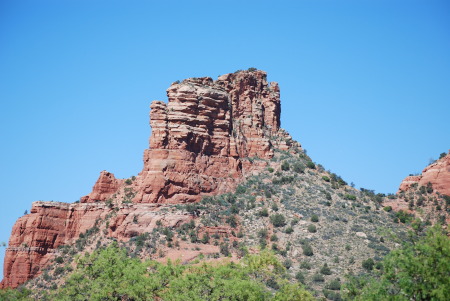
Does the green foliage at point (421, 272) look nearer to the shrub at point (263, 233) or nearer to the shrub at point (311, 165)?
the shrub at point (263, 233)

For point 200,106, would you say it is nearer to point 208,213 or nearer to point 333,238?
point 208,213

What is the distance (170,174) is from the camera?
88.6m

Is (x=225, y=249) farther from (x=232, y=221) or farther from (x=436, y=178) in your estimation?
(x=436, y=178)

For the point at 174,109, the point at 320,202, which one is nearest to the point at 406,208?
the point at 320,202

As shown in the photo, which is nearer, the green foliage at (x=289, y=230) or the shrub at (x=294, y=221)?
the green foliage at (x=289, y=230)

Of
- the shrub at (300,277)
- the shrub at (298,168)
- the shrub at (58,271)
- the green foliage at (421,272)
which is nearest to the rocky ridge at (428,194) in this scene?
the shrub at (298,168)

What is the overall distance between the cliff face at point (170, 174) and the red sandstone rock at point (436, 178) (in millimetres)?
20902

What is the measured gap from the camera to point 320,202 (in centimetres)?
9131

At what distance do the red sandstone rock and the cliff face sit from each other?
20.9m

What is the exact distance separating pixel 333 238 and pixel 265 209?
926 cm

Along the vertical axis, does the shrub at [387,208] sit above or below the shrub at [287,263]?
above

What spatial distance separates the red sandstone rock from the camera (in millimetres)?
97938

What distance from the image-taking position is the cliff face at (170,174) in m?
88.1

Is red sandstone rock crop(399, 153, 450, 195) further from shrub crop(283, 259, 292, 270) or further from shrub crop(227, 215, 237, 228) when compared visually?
shrub crop(283, 259, 292, 270)
